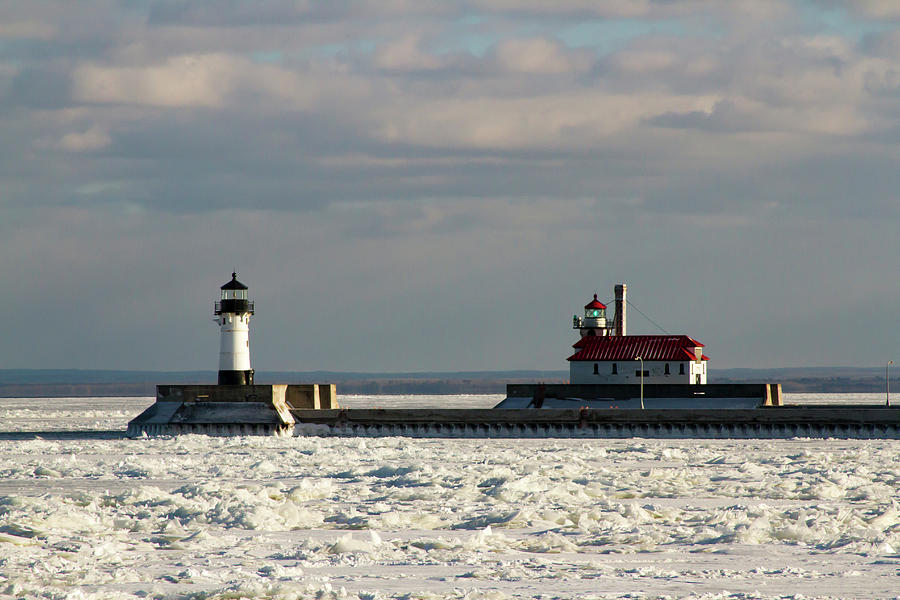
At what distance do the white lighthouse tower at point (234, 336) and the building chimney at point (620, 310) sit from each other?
944 inches

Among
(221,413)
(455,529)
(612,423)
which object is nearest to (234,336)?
(221,413)

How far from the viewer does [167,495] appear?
2345 cm

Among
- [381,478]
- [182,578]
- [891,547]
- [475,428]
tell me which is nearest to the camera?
[182,578]

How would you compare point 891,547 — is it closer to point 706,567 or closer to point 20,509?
point 706,567

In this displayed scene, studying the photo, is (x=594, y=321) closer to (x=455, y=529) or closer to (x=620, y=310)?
(x=620, y=310)

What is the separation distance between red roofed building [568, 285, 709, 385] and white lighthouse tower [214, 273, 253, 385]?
1780 cm

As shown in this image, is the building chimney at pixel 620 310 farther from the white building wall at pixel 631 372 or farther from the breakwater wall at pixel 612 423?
the breakwater wall at pixel 612 423

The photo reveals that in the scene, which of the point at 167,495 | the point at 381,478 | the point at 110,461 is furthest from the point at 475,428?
the point at 167,495

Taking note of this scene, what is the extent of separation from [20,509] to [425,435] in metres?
31.2

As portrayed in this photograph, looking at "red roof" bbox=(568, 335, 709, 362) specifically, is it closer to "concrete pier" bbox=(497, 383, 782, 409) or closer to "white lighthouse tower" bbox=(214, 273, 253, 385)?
"concrete pier" bbox=(497, 383, 782, 409)

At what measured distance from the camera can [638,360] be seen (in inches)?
2416

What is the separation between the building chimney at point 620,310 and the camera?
69.3 metres

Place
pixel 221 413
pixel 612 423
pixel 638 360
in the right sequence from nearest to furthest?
pixel 612 423 < pixel 221 413 < pixel 638 360

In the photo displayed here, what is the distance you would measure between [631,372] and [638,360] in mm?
840
